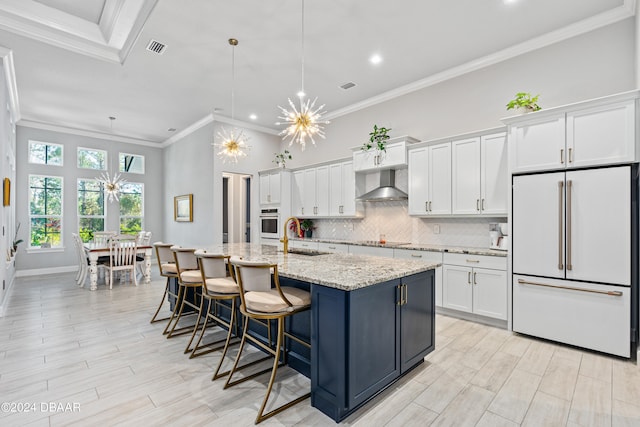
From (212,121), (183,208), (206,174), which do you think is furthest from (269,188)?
(183,208)

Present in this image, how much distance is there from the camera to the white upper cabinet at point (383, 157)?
4.62 metres

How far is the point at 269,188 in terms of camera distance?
673 cm

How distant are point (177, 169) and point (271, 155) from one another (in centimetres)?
259

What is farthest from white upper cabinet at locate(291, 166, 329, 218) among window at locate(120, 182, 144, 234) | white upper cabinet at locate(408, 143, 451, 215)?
window at locate(120, 182, 144, 234)

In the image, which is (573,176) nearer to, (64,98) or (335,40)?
(335,40)

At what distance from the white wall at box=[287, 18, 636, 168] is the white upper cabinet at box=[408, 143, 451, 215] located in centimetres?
47

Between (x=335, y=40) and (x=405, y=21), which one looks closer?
(x=405, y=21)

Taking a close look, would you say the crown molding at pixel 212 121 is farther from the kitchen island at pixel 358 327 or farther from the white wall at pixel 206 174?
the kitchen island at pixel 358 327

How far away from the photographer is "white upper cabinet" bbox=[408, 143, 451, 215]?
420cm

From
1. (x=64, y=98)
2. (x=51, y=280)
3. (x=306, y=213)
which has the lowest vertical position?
(x=51, y=280)

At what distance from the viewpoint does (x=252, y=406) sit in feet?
6.79

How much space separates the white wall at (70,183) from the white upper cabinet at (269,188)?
3639 mm

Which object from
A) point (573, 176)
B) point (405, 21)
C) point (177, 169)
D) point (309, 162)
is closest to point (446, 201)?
point (573, 176)

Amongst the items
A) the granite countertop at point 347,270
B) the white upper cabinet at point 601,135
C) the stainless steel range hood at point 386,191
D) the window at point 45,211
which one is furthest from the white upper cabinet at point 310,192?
the window at point 45,211
